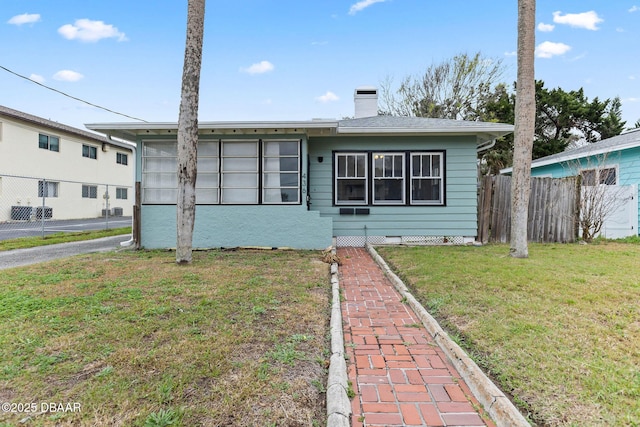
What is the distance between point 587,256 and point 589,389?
607 centimetres

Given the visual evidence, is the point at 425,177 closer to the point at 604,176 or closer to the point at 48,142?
the point at 604,176

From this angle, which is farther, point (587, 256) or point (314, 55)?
point (314, 55)

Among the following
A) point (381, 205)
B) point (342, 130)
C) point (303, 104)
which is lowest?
point (381, 205)

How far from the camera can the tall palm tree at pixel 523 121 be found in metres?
6.69

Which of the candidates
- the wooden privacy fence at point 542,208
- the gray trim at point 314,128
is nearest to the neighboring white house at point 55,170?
the gray trim at point 314,128

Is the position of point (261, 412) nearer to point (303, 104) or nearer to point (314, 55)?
point (314, 55)

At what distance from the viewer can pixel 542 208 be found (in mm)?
9180

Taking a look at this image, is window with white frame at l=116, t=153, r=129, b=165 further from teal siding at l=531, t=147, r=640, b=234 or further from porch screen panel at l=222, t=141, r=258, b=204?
teal siding at l=531, t=147, r=640, b=234

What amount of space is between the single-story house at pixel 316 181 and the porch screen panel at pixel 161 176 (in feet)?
0.09

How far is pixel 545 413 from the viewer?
196 centimetres

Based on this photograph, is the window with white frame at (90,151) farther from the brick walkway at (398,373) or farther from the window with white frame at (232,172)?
the brick walkway at (398,373)

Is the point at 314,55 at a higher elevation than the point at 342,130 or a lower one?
higher

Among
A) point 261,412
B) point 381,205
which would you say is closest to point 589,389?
point 261,412

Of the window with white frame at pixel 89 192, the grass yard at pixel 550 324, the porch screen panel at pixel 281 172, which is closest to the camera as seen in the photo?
the grass yard at pixel 550 324
